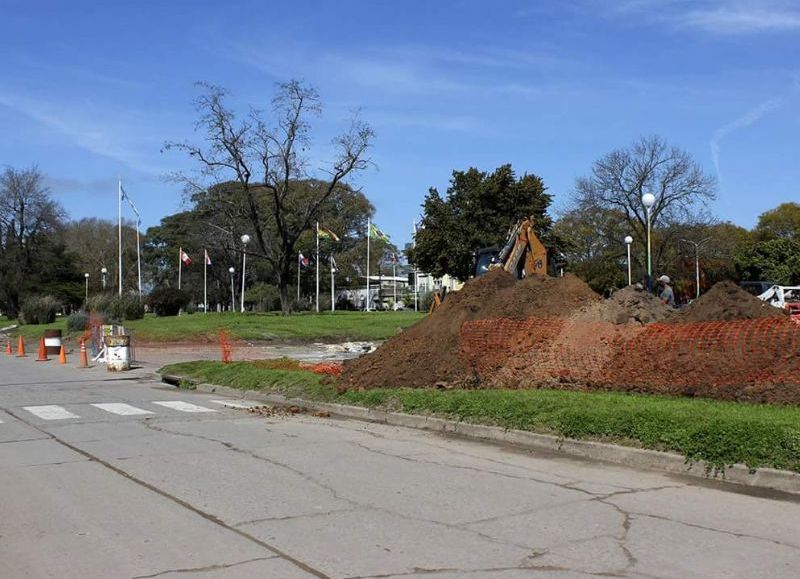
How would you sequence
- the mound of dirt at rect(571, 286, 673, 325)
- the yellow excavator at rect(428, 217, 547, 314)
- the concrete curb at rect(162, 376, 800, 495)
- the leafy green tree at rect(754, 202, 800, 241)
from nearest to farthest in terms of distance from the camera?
1. the concrete curb at rect(162, 376, 800, 495)
2. the mound of dirt at rect(571, 286, 673, 325)
3. the yellow excavator at rect(428, 217, 547, 314)
4. the leafy green tree at rect(754, 202, 800, 241)

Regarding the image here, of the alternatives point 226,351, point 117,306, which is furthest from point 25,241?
point 226,351

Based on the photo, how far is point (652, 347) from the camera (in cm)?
1306

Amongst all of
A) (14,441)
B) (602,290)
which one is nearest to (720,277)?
(602,290)

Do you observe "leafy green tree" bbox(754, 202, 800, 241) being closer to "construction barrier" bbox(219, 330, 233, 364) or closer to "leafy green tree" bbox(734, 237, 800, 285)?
"leafy green tree" bbox(734, 237, 800, 285)

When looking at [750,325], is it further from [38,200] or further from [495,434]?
[38,200]

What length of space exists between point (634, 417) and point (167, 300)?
50.2 metres

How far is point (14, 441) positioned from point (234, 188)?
204 feet

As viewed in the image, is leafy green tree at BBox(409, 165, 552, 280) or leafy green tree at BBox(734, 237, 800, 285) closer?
leafy green tree at BBox(409, 165, 552, 280)

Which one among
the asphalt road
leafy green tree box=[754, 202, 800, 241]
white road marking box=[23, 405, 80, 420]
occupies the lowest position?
white road marking box=[23, 405, 80, 420]

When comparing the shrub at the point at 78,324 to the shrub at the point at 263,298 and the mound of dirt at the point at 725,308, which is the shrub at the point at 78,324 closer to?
the mound of dirt at the point at 725,308

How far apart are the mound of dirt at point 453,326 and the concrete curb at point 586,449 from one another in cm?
159

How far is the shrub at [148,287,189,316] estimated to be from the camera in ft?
183

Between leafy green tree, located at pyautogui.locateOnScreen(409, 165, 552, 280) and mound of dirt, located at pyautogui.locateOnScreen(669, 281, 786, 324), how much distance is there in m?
47.6

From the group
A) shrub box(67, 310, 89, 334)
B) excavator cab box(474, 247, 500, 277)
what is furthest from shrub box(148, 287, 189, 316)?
excavator cab box(474, 247, 500, 277)
